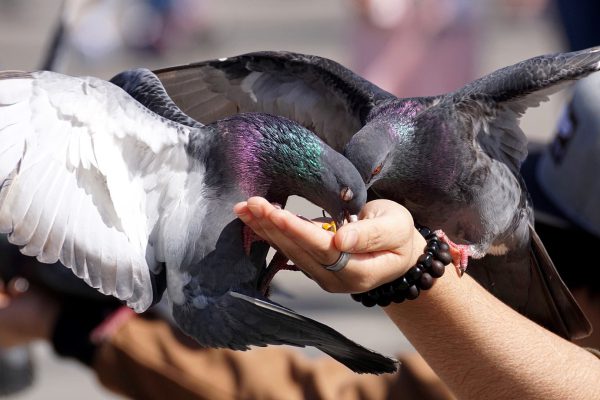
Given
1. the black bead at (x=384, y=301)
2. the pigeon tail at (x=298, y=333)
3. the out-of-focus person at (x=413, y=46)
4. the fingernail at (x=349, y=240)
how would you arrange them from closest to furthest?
1. the fingernail at (x=349, y=240)
2. the pigeon tail at (x=298, y=333)
3. the black bead at (x=384, y=301)
4. the out-of-focus person at (x=413, y=46)

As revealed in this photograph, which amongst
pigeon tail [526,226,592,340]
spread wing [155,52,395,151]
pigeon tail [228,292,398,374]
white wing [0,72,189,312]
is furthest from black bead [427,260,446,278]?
spread wing [155,52,395,151]

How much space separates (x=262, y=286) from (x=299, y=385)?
0.75 m

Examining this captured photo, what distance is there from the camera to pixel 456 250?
2.63 meters

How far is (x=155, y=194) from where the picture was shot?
7.55ft

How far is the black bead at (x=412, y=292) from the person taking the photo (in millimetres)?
2182

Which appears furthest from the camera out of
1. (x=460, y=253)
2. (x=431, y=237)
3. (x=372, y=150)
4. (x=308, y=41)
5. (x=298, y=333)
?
(x=308, y=41)

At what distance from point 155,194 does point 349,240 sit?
551 millimetres

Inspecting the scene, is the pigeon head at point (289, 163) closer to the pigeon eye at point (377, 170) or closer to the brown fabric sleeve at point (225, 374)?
the pigeon eye at point (377, 170)

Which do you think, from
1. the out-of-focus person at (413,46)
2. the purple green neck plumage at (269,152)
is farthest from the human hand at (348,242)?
the out-of-focus person at (413,46)

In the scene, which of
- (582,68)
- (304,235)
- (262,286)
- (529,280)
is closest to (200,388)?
(262,286)

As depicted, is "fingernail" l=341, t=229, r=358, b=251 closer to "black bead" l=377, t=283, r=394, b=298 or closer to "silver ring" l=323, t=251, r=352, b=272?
"silver ring" l=323, t=251, r=352, b=272

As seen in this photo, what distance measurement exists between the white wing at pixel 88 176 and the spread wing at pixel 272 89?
0.73 metres

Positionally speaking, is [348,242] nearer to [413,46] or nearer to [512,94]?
[512,94]

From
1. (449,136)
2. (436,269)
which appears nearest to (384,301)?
(436,269)
